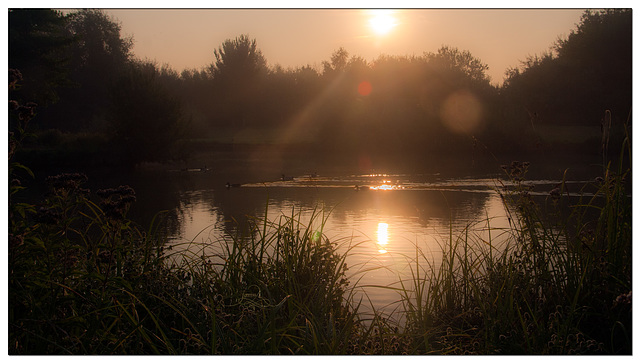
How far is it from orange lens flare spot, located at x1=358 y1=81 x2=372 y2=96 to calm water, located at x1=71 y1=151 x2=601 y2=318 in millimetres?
13917

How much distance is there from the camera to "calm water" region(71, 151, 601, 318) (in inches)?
320

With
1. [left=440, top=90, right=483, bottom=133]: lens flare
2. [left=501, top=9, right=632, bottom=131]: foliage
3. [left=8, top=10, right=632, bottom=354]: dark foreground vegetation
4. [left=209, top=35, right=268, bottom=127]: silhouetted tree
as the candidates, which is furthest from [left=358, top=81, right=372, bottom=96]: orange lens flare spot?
[left=209, top=35, right=268, bottom=127]: silhouetted tree

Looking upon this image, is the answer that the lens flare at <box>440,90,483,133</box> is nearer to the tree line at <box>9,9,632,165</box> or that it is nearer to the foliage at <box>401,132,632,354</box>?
the tree line at <box>9,9,632,165</box>

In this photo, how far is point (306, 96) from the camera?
163ft

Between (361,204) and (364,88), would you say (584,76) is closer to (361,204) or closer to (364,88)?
(364,88)

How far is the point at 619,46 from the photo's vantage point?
31547mm

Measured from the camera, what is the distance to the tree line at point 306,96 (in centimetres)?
2662

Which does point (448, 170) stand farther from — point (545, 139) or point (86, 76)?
point (86, 76)

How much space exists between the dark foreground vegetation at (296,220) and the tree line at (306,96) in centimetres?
12

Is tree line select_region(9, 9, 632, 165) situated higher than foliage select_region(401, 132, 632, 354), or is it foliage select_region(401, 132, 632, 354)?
tree line select_region(9, 9, 632, 165)

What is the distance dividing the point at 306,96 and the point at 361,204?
116 ft

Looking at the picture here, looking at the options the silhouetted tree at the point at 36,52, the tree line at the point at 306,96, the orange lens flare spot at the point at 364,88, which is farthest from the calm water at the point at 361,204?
the orange lens flare spot at the point at 364,88

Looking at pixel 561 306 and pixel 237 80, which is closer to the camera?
pixel 561 306

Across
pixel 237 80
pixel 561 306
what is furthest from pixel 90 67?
pixel 561 306
